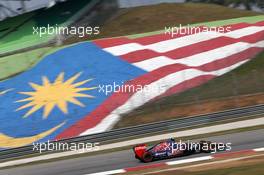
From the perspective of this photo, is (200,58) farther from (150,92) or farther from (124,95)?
(124,95)

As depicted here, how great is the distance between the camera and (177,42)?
29938 millimetres

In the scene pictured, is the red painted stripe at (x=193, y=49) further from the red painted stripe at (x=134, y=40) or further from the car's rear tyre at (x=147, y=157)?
the car's rear tyre at (x=147, y=157)

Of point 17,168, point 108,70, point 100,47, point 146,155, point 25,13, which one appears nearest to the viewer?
point 146,155

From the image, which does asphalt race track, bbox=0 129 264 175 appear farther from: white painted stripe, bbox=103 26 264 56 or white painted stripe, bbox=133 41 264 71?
white painted stripe, bbox=103 26 264 56

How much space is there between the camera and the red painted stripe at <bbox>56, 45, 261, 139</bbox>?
72.3ft

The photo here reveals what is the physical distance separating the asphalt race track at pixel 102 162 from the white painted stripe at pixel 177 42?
12.8 meters

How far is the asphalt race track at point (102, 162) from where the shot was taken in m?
14.1

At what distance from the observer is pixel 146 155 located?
14.1 meters

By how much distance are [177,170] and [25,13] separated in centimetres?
2993

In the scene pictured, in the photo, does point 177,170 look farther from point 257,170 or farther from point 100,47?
point 100,47

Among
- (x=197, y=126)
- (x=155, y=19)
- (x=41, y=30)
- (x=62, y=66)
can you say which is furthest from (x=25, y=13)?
(x=197, y=126)

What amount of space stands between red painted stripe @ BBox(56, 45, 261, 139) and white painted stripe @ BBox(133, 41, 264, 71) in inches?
15.6

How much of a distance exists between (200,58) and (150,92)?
209 inches

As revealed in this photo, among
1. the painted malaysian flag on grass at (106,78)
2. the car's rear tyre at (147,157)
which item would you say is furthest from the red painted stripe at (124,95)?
the car's rear tyre at (147,157)
